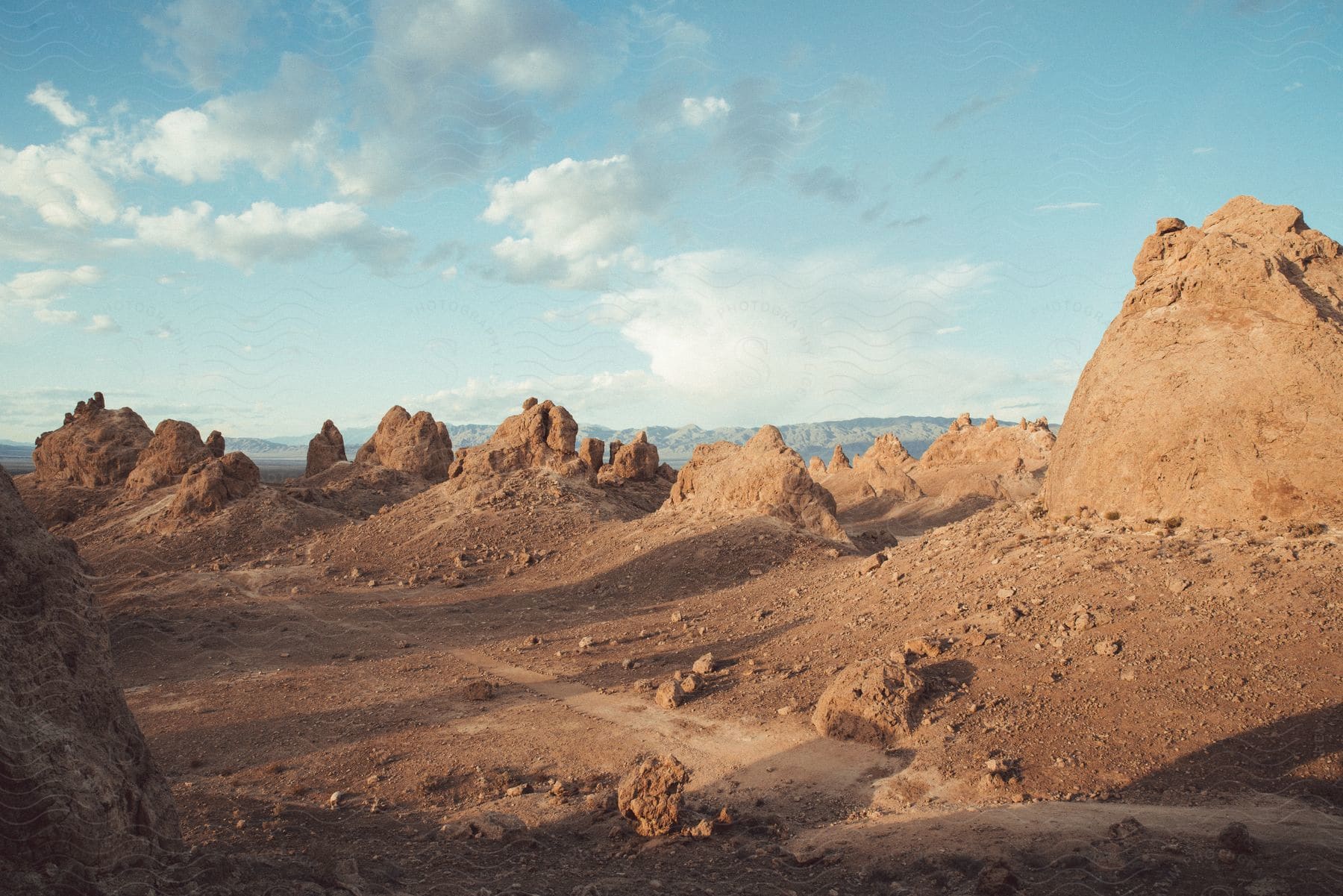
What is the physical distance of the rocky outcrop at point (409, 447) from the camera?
40000mm

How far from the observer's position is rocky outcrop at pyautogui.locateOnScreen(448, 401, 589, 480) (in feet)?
96.3

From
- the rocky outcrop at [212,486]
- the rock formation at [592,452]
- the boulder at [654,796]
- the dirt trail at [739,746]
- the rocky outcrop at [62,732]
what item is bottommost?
the dirt trail at [739,746]

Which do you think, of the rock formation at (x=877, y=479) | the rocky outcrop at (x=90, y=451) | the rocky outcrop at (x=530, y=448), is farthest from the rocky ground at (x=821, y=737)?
the rock formation at (x=877, y=479)

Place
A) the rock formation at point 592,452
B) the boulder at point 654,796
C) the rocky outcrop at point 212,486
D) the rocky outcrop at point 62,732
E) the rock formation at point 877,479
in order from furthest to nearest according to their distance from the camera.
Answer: the rock formation at point 877,479, the rock formation at point 592,452, the rocky outcrop at point 212,486, the boulder at point 654,796, the rocky outcrop at point 62,732

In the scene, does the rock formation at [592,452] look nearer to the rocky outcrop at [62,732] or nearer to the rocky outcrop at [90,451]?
the rocky outcrop at [90,451]

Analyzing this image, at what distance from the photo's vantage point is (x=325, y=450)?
42250mm

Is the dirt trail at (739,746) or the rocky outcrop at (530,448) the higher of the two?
the rocky outcrop at (530,448)

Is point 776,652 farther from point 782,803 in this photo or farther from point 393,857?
point 393,857

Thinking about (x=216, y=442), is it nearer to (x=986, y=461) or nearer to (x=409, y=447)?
(x=409, y=447)

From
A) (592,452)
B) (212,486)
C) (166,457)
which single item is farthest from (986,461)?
(166,457)

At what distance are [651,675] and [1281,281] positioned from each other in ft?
37.8

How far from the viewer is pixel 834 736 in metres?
8.97

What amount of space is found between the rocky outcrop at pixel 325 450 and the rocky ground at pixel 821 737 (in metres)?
25.9

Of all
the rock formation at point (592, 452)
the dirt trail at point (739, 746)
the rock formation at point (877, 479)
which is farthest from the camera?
the rock formation at point (877, 479)
